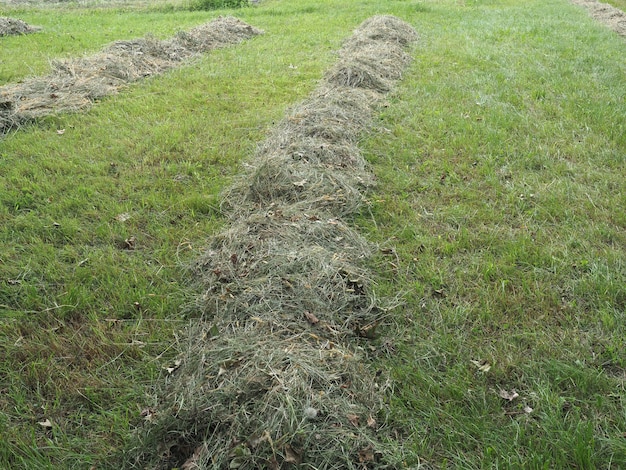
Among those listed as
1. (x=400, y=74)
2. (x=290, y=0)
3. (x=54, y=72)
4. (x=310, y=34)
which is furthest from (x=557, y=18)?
(x=54, y=72)

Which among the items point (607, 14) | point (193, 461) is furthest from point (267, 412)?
point (607, 14)

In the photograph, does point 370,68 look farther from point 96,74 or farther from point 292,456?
point 292,456

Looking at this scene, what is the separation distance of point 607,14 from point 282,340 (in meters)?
16.7

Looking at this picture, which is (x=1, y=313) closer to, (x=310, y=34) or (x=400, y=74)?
(x=400, y=74)

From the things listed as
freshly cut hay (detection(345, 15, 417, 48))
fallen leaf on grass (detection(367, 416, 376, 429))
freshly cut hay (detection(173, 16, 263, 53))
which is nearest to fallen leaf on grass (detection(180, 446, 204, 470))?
fallen leaf on grass (detection(367, 416, 376, 429))

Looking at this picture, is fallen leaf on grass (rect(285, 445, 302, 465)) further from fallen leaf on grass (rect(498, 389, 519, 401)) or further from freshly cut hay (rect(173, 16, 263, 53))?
freshly cut hay (rect(173, 16, 263, 53))

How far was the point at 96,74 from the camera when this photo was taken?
309 inches

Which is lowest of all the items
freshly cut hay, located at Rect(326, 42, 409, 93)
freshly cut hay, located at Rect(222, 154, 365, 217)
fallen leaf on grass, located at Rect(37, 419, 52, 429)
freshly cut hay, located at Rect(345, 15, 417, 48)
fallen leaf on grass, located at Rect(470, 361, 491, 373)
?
fallen leaf on grass, located at Rect(37, 419, 52, 429)

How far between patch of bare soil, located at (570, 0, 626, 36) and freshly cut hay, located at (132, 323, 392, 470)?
1282 centimetres

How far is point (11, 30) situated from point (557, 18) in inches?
565

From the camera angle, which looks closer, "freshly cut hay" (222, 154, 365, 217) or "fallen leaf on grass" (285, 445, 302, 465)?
"fallen leaf on grass" (285, 445, 302, 465)

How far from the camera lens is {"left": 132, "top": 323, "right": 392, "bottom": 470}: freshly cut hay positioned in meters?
2.12

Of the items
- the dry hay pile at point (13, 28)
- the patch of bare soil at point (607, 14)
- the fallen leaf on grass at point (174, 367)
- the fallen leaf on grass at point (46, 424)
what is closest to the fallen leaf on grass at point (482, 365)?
the fallen leaf on grass at point (174, 367)

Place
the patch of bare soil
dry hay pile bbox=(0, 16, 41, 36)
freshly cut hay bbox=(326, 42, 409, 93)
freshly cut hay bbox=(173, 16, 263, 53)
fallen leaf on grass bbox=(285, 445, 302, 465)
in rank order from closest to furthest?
1. fallen leaf on grass bbox=(285, 445, 302, 465)
2. freshly cut hay bbox=(326, 42, 409, 93)
3. freshly cut hay bbox=(173, 16, 263, 53)
4. dry hay pile bbox=(0, 16, 41, 36)
5. the patch of bare soil
